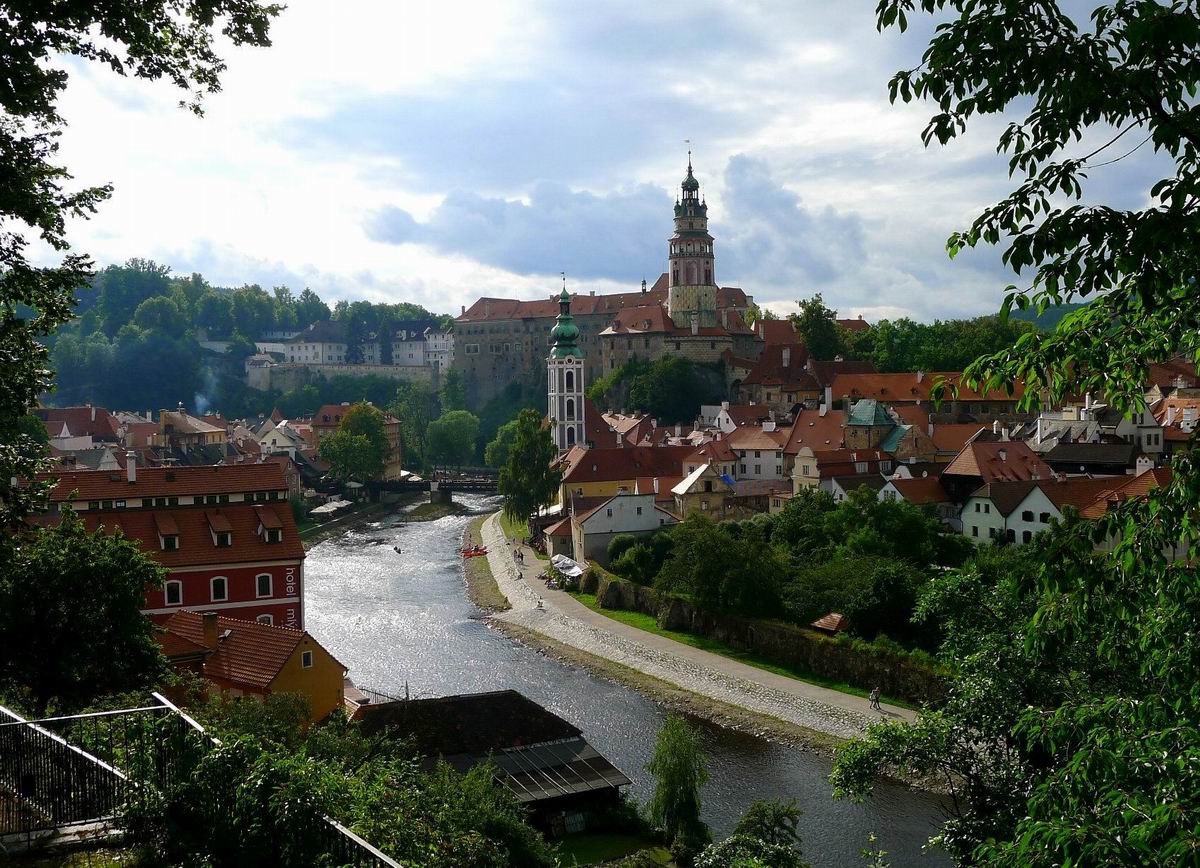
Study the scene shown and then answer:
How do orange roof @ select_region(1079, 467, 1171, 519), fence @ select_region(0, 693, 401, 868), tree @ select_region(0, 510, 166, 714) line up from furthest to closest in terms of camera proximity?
orange roof @ select_region(1079, 467, 1171, 519) < tree @ select_region(0, 510, 166, 714) < fence @ select_region(0, 693, 401, 868)

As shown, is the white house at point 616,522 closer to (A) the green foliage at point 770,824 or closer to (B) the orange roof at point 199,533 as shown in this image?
(B) the orange roof at point 199,533

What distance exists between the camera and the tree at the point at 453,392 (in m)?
99.8

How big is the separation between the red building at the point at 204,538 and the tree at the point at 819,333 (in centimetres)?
4985

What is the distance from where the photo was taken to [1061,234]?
550 cm

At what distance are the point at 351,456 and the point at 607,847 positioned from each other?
183 ft

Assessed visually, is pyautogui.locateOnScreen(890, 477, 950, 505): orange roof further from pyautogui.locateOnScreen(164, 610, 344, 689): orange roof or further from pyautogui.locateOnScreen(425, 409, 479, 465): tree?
pyautogui.locateOnScreen(425, 409, 479, 465): tree

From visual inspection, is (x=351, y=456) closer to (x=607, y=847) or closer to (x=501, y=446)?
(x=501, y=446)

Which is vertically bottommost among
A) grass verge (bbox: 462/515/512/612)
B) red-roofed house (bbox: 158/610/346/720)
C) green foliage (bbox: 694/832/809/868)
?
grass verge (bbox: 462/515/512/612)

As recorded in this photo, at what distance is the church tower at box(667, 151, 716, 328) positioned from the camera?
87938 mm

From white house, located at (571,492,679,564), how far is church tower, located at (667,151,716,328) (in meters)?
45.4

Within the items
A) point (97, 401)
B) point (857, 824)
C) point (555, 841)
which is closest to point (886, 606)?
point (857, 824)

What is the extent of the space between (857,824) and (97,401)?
96.8 meters

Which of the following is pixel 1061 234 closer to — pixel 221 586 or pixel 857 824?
pixel 857 824

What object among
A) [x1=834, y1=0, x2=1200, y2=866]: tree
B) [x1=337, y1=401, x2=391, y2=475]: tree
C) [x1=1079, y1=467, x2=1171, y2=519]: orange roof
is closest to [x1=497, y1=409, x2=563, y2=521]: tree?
[x1=337, y1=401, x2=391, y2=475]: tree
